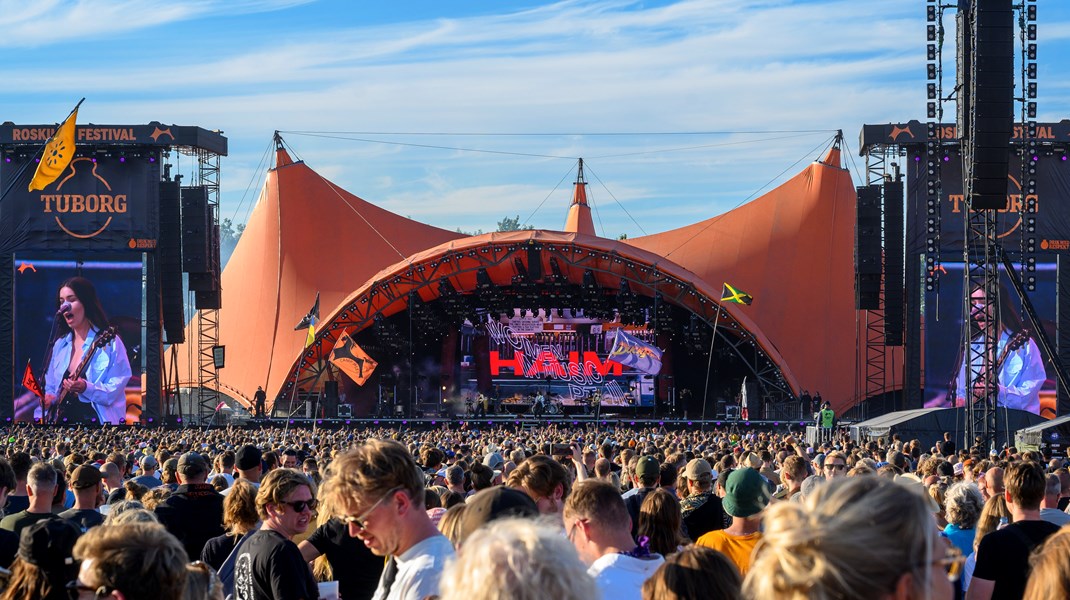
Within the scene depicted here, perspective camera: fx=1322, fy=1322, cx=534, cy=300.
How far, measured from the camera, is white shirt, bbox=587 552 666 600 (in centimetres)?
422

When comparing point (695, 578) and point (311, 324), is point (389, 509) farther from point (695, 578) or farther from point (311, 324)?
point (311, 324)

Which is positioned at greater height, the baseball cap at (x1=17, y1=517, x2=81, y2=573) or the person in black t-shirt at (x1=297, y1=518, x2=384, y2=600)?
the baseball cap at (x1=17, y1=517, x2=81, y2=573)

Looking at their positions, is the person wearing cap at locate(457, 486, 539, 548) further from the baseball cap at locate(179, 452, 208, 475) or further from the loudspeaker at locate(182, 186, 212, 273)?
the loudspeaker at locate(182, 186, 212, 273)

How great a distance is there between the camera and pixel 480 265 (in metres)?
37.5

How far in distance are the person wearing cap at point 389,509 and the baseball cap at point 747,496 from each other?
5.87 ft

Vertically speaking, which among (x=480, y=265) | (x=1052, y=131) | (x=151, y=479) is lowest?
(x=151, y=479)

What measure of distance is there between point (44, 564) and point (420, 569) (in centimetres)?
118

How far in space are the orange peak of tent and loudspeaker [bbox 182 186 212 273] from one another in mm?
13362

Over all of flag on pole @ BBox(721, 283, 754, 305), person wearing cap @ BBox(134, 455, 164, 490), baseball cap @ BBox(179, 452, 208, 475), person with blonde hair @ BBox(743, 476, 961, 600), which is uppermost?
flag on pole @ BBox(721, 283, 754, 305)

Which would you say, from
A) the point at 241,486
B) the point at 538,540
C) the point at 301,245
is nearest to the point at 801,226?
the point at 301,245

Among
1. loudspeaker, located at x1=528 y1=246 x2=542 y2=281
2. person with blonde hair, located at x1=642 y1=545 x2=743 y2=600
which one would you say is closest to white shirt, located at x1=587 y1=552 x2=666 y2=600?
person with blonde hair, located at x1=642 y1=545 x2=743 y2=600

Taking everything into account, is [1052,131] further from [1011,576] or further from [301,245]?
[1011,576]

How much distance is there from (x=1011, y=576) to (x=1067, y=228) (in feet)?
107

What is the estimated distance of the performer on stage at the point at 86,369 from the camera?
120 feet
